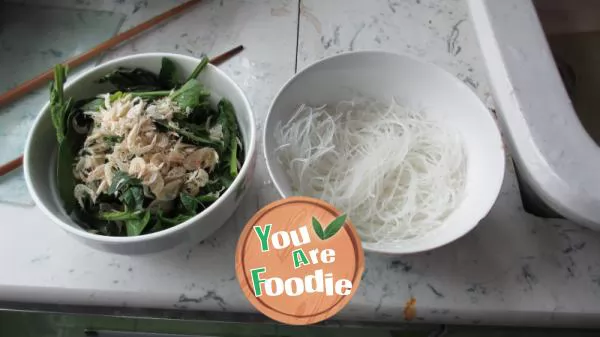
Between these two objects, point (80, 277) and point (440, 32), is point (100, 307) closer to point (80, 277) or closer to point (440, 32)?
point (80, 277)

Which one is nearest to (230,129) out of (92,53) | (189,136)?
(189,136)

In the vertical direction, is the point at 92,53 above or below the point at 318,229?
above

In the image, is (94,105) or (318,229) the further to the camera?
(94,105)

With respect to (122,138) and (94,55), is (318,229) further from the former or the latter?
(94,55)

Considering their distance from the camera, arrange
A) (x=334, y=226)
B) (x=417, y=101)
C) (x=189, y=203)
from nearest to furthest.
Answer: (x=334, y=226) < (x=189, y=203) < (x=417, y=101)

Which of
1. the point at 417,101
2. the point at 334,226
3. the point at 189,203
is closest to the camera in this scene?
the point at 334,226

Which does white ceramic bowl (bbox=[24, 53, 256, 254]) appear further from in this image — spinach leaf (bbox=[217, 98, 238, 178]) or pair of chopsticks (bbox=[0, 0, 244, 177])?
pair of chopsticks (bbox=[0, 0, 244, 177])

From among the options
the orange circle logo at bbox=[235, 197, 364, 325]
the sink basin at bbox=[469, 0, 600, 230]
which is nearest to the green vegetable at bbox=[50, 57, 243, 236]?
the orange circle logo at bbox=[235, 197, 364, 325]
